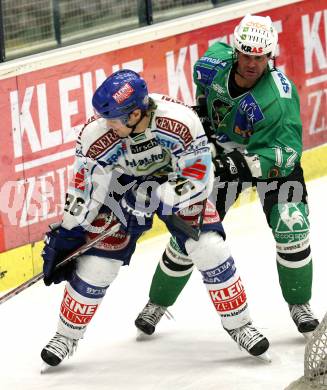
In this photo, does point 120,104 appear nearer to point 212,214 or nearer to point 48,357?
point 212,214

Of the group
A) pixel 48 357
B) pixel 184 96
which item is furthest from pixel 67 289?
pixel 184 96

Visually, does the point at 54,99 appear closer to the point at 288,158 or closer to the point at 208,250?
the point at 288,158

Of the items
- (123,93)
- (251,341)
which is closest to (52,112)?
(123,93)

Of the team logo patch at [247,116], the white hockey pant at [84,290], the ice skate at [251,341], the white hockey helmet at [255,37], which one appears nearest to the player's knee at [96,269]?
the white hockey pant at [84,290]

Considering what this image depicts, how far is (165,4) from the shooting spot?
25.5ft

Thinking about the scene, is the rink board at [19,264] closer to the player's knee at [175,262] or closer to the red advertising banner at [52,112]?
the red advertising banner at [52,112]

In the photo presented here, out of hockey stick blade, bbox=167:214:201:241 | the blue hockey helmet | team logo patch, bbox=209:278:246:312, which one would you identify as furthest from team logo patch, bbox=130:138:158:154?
team logo patch, bbox=209:278:246:312

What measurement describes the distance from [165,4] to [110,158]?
105 inches

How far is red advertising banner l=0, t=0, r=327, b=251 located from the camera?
6770mm

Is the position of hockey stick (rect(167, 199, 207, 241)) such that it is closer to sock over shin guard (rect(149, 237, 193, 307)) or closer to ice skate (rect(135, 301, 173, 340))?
sock over shin guard (rect(149, 237, 193, 307))

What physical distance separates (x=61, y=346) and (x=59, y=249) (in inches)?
16.6

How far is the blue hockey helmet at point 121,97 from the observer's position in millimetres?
5102

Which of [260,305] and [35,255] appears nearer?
[260,305]

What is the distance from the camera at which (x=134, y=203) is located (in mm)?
5387
